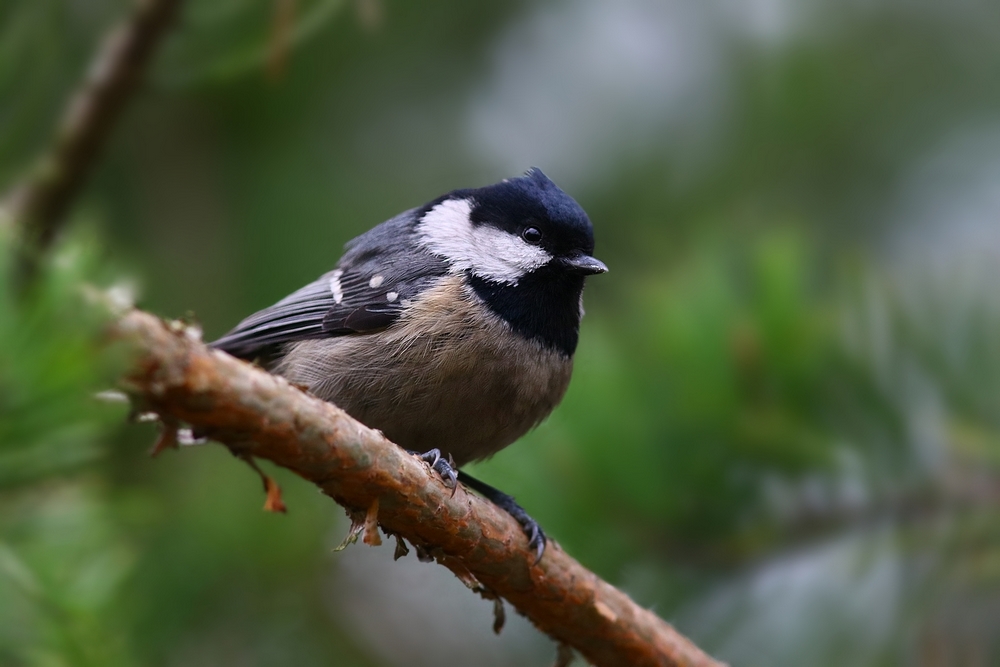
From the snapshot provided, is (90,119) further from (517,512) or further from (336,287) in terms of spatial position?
(517,512)

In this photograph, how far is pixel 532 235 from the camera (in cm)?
169

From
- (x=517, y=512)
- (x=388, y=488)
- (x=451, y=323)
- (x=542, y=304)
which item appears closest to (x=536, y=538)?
(x=517, y=512)

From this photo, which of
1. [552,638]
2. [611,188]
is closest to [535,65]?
[611,188]

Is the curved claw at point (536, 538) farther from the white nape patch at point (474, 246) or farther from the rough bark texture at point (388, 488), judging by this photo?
the white nape patch at point (474, 246)

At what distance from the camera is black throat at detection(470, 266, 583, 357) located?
5.19ft

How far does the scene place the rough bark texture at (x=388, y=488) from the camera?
71 cm

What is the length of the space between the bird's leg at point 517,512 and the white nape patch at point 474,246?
343mm

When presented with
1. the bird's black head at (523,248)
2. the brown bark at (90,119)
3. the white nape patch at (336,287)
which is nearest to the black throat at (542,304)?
the bird's black head at (523,248)

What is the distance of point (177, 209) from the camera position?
1767mm

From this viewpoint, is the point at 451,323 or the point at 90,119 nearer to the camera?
the point at 90,119

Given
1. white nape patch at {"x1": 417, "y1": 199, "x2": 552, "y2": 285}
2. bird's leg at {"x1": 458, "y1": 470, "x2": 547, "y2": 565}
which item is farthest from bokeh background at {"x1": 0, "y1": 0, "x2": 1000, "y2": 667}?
white nape patch at {"x1": 417, "y1": 199, "x2": 552, "y2": 285}

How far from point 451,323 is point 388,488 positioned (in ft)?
1.91

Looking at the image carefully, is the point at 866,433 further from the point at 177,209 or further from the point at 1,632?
the point at 177,209

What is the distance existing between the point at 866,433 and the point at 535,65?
1089mm
